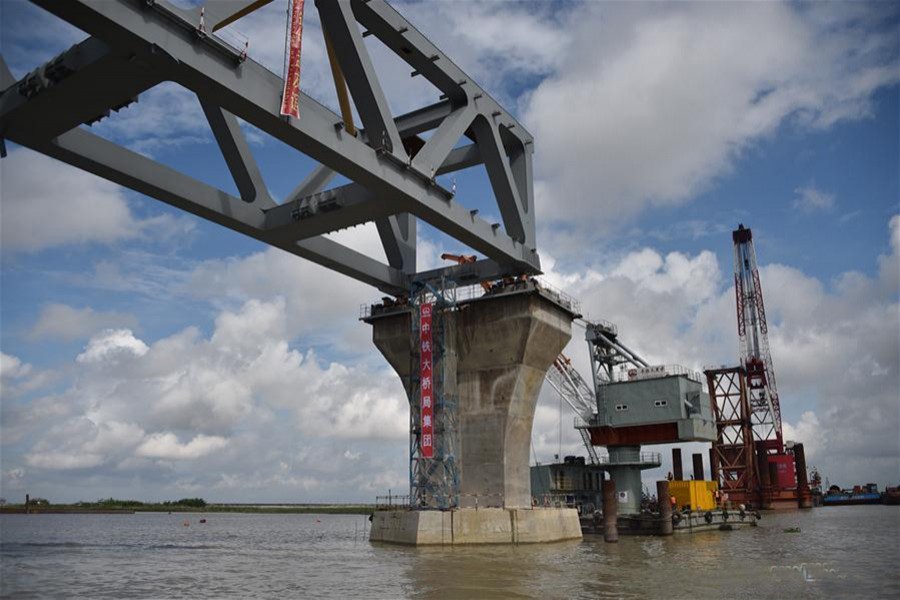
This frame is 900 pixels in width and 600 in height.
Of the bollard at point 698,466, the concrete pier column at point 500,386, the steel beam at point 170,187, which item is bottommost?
the bollard at point 698,466

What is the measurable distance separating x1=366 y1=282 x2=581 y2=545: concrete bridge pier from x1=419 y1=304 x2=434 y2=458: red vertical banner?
107cm

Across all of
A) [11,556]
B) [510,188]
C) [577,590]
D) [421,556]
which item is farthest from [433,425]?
[11,556]

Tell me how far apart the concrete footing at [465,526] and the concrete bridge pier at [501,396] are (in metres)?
0.05

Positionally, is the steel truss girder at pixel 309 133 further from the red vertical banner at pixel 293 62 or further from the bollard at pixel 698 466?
the bollard at pixel 698 466

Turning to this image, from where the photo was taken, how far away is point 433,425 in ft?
124

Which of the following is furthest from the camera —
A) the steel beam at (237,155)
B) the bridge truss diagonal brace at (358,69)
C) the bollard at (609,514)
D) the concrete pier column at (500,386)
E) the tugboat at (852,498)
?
the tugboat at (852,498)

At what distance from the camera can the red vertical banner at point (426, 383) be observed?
37.5 metres

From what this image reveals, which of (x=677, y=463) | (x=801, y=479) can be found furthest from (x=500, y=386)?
(x=801, y=479)

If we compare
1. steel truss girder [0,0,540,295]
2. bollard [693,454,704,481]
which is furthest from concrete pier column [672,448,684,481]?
steel truss girder [0,0,540,295]

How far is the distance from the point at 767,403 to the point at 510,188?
71.3 meters

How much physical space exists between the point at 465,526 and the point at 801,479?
77.9 metres

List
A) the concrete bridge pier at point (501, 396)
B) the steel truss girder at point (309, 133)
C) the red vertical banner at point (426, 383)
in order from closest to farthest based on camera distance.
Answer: the steel truss girder at point (309, 133) → the red vertical banner at point (426, 383) → the concrete bridge pier at point (501, 396)

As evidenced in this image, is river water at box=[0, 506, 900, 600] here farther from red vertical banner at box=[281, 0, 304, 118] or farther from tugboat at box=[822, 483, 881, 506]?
tugboat at box=[822, 483, 881, 506]

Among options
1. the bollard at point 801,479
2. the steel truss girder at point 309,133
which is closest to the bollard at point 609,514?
the steel truss girder at point 309,133
